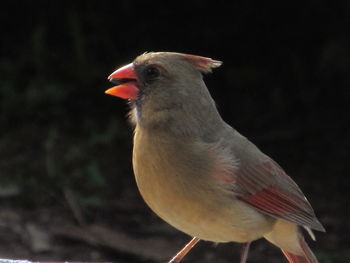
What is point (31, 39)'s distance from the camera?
6930 mm

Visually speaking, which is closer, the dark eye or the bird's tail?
the dark eye

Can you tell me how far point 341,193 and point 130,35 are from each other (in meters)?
2.08

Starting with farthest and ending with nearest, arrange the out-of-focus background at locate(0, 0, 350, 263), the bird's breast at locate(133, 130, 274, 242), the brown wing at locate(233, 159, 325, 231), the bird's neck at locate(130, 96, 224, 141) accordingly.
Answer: the out-of-focus background at locate(0, 0, 350, 263), the brown wing at locate(233, 159, 325, 231), the bird's neck at locate(130, 96, 224, 141), the bird's breast at locate(133, 130, 274, 242)

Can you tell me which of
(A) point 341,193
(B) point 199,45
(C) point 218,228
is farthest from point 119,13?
(C) point 218,228

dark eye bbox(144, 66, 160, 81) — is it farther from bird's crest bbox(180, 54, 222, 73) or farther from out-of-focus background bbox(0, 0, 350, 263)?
out-of-focus background bbox(0, 0, 350, 263)

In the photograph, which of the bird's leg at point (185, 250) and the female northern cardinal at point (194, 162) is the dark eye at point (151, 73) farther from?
the bird's leg at point (185, 250)

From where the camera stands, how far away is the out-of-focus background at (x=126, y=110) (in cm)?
534

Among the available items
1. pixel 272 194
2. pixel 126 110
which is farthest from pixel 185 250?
pixel 126 110

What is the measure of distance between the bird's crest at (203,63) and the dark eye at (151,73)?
13 centimetres

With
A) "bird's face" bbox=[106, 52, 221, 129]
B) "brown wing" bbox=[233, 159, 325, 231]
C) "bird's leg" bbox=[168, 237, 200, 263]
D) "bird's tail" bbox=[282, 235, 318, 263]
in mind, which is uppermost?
"bird's face" bbox=[106, 52, 221, 129]

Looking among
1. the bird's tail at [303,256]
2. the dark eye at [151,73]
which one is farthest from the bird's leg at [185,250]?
the dark eye at [151,73]

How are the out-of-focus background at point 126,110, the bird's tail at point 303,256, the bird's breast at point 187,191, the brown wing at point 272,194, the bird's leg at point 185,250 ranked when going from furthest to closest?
the out-of-focus background at point 126,110, the bird's tail at point 303,256, the bird's leg at point 185,250, the brown wing at point 272,194, the bird's breast at point 187,191

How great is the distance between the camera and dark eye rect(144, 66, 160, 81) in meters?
3.52

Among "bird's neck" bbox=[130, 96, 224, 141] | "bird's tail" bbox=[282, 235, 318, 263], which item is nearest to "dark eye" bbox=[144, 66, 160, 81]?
"bird's neck" bbox=[130, 96, 224, 141]
